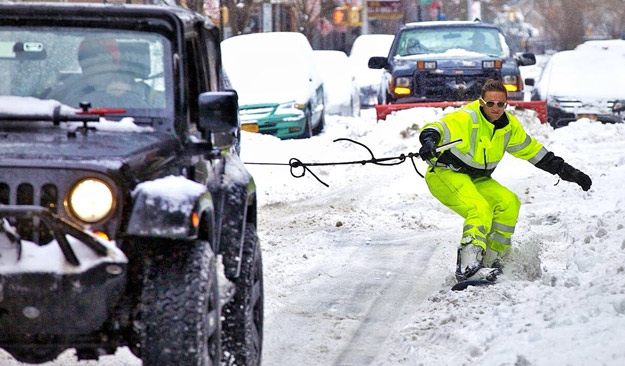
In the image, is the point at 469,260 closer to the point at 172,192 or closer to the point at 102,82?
the point at 102,82

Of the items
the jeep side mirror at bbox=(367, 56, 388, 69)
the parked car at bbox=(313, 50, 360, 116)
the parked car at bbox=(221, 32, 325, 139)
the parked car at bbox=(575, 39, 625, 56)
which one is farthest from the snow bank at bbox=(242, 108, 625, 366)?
the parked car at bbox=(313, 50, 360, 116)

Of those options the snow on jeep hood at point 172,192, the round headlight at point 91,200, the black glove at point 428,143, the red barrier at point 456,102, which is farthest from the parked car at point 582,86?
the round headlight at point 91,200

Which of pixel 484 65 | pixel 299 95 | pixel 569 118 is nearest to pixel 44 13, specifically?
pixel 484 65

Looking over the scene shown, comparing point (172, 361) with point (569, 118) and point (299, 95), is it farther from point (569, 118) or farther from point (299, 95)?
point (569, 118)

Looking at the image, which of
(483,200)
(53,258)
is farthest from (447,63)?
(53,258)

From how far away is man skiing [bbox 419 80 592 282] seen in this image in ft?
28.3

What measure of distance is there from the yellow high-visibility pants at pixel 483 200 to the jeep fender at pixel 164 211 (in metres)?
4.23

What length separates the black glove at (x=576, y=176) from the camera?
30.0 ft

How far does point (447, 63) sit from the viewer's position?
18.6 m

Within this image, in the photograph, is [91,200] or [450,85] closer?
[91,200]

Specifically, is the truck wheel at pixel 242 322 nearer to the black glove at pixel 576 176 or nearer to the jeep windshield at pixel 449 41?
the black glove at pixel 576 176

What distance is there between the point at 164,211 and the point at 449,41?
1517 cm

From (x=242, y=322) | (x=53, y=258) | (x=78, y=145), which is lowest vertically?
(x=242, y=322)

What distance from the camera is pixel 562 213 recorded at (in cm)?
1210
